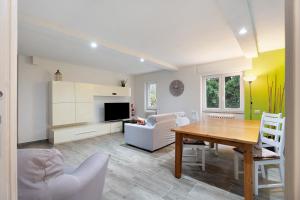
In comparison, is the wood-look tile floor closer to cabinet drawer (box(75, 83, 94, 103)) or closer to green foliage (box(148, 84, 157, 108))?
cabinet drawer (box(75, 83, 94, 103))

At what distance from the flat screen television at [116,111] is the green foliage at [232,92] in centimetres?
350

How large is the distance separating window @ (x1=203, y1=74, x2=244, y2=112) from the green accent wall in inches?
12.0

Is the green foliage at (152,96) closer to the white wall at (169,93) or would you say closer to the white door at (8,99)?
the white wall at (169,93)

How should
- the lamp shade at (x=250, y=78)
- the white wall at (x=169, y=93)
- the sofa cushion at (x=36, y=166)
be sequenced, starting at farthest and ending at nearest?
1. the white wall at (x=169, y=93)
2. the lamp shade at (x=250, y=78)
3. the sofa cushion at (x=36, y=166)

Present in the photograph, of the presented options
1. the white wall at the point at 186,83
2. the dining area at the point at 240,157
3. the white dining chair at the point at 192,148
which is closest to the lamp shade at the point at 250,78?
the white wall at the point at 186,83

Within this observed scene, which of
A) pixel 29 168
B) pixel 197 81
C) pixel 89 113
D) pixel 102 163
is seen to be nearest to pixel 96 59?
pixel 89 113

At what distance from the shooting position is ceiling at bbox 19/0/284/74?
1878mm

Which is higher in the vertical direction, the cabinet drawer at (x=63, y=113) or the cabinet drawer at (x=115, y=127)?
the cabinet drawer at (x=63, y=113)

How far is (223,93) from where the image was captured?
456 cm

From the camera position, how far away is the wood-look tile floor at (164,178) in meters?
1.86

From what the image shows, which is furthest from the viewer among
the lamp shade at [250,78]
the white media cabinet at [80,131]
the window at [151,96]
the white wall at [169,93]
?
the window at [151,96]

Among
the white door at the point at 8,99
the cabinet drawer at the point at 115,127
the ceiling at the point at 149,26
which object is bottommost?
the cabinet drawer at the point at 115,127

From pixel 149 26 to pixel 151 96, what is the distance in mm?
4156

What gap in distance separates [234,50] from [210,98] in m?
1.71
